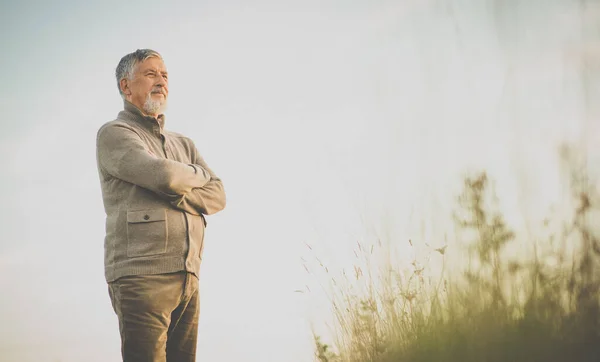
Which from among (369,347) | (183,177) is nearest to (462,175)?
(369,347)

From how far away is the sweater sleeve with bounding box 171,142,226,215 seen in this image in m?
2.74

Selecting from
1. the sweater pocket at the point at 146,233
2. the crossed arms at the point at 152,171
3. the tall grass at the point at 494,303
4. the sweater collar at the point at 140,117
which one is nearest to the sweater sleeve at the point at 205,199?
the crossed arms at the point at 152,171

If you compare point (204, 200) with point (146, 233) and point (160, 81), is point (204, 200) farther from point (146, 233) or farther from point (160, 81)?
point (160, 81)

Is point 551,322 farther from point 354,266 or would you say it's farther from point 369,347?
point 354,266

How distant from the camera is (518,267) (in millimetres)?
2527

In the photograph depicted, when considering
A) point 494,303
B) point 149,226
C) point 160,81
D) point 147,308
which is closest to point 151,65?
point 160,81

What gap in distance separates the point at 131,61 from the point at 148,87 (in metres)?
0.16

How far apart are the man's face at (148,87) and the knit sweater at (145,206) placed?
0.15 metres

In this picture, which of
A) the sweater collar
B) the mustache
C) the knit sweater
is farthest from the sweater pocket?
the mustache

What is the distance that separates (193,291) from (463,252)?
127 centimetres

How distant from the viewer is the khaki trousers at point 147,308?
251 cm

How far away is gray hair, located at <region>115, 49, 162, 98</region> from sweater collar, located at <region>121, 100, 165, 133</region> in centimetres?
8

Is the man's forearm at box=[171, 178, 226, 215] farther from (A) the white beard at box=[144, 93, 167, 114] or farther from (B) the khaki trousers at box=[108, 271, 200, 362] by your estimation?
(A) the white beard at box=[144, 93, 167, 114]

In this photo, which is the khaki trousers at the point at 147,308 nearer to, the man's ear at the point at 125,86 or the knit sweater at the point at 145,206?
the knit sweater at the point at 145,206
